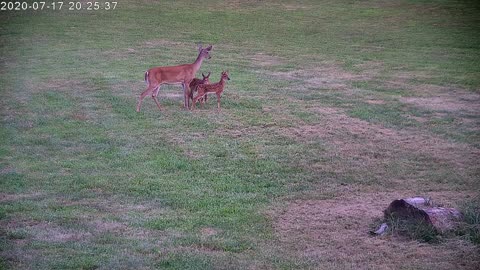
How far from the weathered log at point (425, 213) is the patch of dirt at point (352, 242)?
9.3 inches

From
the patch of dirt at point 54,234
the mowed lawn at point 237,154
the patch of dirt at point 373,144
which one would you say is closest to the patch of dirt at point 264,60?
the mowed lawn at point 237,154

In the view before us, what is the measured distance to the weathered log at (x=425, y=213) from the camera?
23.1ft

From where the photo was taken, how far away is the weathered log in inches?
277

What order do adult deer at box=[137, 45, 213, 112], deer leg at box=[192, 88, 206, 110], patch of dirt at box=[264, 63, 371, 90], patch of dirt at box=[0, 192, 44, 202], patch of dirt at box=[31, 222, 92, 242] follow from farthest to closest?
1. patch of dirt at box=[264, 63, 371, 90]
2. deer leg at box=[192, 88, 206, 110]
3. adult deer at box=[137, 45, 213, 112]
4. patch of dirt at box=[0, 192, 44, 202]
5. patch of dirt at box=[31, 222, 92, 242]

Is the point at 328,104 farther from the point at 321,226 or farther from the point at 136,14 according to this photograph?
the point at 136,14

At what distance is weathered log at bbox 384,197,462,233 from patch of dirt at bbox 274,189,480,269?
0.24m

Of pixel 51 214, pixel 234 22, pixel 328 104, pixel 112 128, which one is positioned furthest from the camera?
pixel 234 22

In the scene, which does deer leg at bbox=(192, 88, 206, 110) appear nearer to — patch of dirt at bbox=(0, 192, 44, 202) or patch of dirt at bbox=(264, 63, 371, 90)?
patch of dirt at bbox=(264, 63, 371, 90)

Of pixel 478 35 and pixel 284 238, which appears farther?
pixel 478 35

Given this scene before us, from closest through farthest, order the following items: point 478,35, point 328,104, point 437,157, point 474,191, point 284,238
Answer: point 284,238 < point 474,191 < point 437,157 < point 328,104 < point 478,35

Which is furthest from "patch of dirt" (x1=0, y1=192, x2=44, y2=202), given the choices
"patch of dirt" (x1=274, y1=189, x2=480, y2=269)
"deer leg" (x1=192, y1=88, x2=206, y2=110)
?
"deer leg" (x1=192, y1=88, x2=206, y2=110)

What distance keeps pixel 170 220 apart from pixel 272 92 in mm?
7410

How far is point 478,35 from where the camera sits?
22.8 m

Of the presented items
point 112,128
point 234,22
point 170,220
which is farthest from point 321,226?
point 234,22
